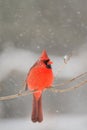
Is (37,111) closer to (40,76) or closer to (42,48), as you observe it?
(40,76)

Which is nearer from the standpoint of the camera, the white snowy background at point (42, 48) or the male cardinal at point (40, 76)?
the male cardinal at point (40, 76)

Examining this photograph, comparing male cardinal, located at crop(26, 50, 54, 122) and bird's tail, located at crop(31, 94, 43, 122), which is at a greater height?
male cardinal, located at crop(26, 50, 54, 122)

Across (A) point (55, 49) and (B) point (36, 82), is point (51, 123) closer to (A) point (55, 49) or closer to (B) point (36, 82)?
(A) point (55, 49)

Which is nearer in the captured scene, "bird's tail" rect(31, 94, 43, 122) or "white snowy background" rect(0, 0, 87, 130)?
"bird's tail" rect(31, 94, 43, 122)

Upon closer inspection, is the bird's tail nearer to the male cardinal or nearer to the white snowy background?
the male cardinal

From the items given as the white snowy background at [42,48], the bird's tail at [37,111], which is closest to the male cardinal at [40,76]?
the bird's tail at [37,111]

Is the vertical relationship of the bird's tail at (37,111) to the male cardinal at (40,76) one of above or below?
below

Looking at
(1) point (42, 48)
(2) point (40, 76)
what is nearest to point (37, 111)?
(2) point (40, 76)

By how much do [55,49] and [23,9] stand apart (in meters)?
0.54

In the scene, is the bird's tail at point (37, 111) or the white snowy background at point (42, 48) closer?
the bird's tail at point (37, 111)

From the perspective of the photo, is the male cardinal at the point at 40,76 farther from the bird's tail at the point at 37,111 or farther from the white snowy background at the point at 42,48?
the white snowy background at the point at 42,48

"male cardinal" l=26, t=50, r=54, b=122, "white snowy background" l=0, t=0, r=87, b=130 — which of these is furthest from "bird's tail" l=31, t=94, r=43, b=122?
"white snowy background" l=0, t=0, r=87, b=130

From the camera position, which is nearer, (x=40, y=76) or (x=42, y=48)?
(x=40, y=76)

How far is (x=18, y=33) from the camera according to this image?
130 inches
